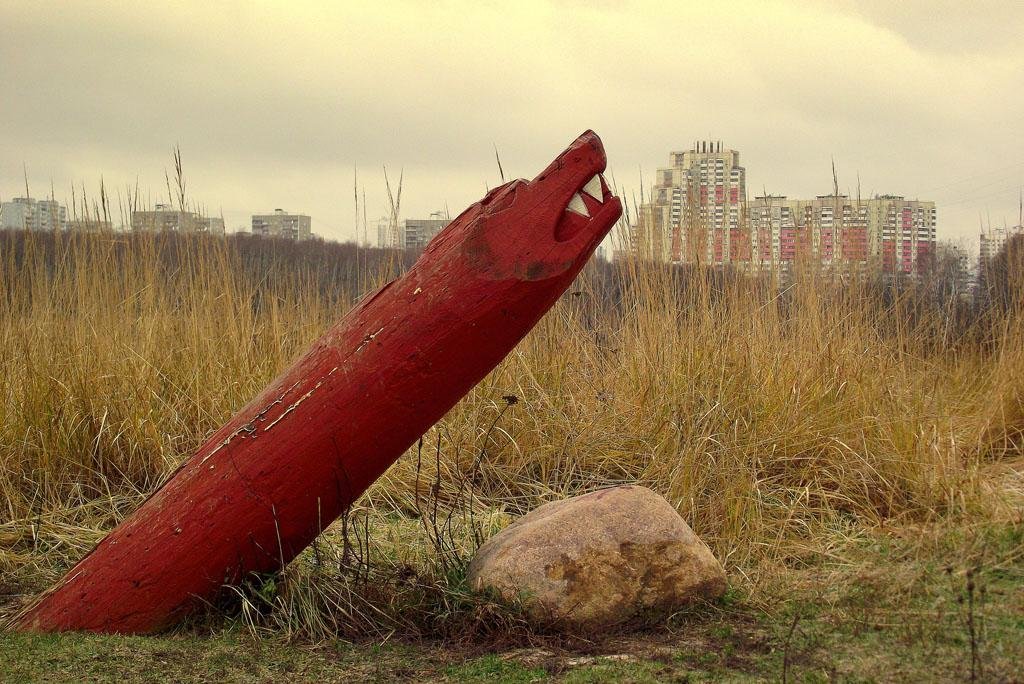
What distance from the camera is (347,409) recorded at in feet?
8.98

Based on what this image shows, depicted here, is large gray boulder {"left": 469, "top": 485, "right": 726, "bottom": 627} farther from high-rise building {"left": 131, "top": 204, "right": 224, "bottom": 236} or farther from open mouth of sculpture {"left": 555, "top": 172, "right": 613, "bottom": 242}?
high-rise building {"left": 131, "top": 204, "right": 224, "bottom": 236}

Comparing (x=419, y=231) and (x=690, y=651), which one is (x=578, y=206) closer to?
(x=690, y=651)

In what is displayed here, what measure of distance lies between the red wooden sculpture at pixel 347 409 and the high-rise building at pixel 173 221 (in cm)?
341

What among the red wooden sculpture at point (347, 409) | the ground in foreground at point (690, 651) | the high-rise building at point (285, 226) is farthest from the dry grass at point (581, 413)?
the high-rise building at point (285, 226)

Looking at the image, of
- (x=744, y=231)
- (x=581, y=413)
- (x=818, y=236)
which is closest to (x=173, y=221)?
(x=581, y=413)

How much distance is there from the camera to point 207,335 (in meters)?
5.86

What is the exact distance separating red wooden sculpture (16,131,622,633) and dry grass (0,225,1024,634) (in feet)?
1.66

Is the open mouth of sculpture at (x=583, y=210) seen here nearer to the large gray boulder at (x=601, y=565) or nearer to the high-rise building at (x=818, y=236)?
the large gray boulder at (x=601, y=565)

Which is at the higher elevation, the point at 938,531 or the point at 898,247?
the point at 898,247

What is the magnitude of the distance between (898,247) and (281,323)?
4.59 m

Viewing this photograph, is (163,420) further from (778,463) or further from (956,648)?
(956,648)

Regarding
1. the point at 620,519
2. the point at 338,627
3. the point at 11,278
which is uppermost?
the point at 11,278

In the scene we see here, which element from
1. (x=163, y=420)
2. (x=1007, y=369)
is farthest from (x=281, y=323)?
(x=1007, y=369)

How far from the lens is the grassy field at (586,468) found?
2844 mm
